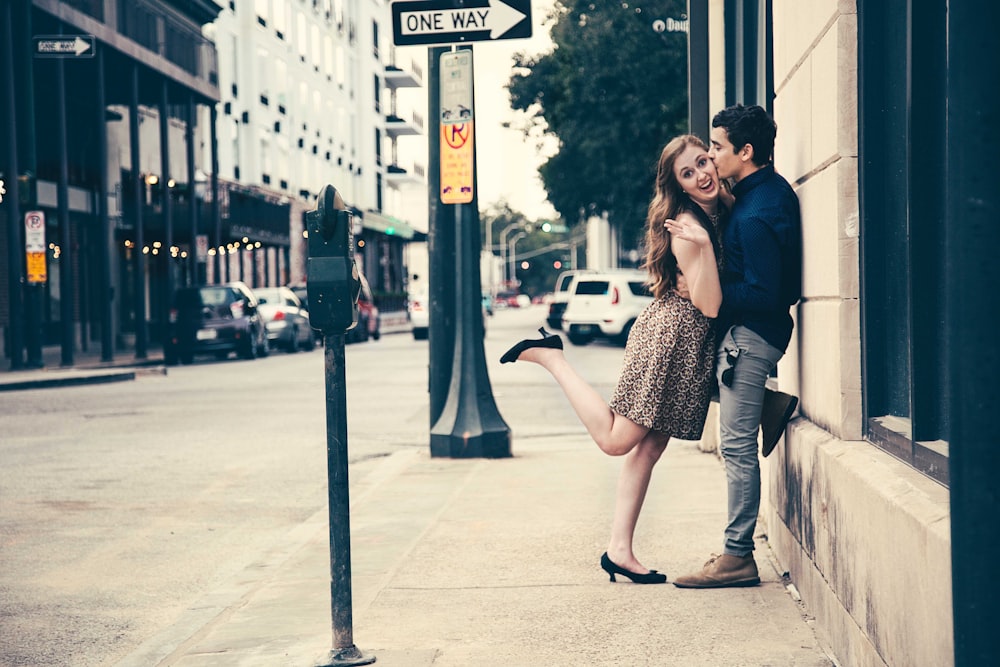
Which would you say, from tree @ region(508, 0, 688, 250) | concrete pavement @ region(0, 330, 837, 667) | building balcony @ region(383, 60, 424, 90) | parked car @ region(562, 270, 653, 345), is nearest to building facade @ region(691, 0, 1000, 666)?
concrete pavement @ region(0, 330, 837, 667)

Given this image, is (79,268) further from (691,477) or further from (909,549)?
(909,549)

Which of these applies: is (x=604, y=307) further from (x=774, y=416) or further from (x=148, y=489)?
(x=774, y=416)

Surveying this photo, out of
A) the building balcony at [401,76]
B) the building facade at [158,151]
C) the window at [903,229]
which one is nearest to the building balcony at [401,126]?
the building balcony at [401,76]

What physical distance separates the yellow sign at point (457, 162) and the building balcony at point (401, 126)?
61.6 meters

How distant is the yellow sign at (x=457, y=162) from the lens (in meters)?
9.20

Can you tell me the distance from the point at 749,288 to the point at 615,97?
3227 cm

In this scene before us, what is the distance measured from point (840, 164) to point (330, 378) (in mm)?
1745

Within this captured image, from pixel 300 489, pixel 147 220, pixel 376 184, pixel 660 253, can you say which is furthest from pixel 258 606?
pixel 376 184

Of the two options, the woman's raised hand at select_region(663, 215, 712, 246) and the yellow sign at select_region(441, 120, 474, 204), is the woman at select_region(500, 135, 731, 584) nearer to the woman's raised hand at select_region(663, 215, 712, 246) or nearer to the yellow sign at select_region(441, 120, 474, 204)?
the woman's raised hand at select_region(663, 215, 712, 246)

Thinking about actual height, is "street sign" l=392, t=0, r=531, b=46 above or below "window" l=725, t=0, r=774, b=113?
above

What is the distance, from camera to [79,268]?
1299 inches

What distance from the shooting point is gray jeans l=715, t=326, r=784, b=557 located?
15.8 feet

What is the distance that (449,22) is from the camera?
27.7 feet

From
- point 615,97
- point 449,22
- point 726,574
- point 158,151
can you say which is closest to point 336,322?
point 726,574
